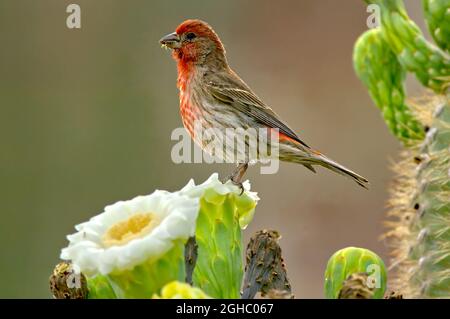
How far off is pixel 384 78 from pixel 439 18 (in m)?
0.48

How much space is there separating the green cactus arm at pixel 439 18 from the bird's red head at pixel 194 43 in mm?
865

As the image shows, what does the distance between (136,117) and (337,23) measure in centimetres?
172

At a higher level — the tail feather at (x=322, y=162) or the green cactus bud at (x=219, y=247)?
the tail feather at (x=322, y=162)

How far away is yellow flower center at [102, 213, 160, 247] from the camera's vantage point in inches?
62.6

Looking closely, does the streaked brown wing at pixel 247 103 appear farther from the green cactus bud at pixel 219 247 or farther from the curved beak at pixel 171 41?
the green cactus bud at pixel 219 247

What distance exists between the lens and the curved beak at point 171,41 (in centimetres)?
355

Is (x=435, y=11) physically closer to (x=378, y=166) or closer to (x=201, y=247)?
(x=201, y=247)

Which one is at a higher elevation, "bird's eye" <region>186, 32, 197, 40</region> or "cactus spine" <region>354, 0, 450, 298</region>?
"bird's eye" <region>186, 32, 197, 40</region>

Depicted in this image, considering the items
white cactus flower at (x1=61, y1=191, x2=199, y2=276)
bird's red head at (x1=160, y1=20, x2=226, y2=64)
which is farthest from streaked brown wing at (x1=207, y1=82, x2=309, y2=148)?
white cactus flower at (x1=61, y1=191, x2=199, y2=276)

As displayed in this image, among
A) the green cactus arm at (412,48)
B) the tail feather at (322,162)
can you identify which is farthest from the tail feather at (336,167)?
the green cactus arm at (412,48)

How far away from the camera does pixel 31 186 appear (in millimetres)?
7398

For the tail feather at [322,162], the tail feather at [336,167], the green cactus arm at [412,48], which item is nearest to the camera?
the green cactus arm at [412,48]

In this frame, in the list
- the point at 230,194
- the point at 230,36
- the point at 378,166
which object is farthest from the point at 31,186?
the point at 230,194

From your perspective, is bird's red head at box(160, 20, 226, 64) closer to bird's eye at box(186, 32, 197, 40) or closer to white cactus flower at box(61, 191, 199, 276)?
bird's eye at box(186, 32, 197, 40)
